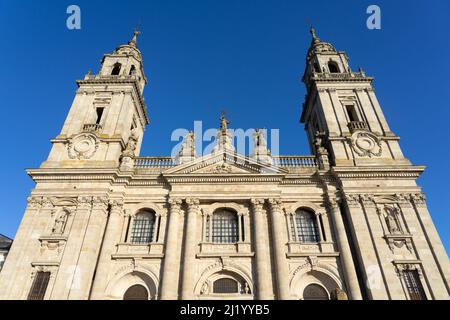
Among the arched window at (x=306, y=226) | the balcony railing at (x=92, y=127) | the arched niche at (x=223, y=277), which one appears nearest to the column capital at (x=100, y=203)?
the balcony railing at (x=92, y=127)

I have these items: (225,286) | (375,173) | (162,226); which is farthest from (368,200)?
(162,226)

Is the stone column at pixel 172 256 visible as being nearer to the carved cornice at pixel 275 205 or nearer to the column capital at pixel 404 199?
the carved cornice at pixel 275 205

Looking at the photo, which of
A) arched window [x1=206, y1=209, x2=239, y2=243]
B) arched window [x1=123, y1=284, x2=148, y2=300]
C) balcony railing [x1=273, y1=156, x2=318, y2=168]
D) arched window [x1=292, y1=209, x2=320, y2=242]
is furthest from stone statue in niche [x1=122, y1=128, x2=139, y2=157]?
arched window [x1=292, y1=209, x2=320, y2=242]

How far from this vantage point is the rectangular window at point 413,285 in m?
18.3

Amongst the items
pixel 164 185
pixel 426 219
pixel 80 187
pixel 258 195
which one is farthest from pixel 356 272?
pixel 80 187

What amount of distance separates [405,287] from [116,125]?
24096 millimetres

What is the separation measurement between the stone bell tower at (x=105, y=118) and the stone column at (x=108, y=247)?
389 centimetres

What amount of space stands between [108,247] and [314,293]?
535 inches

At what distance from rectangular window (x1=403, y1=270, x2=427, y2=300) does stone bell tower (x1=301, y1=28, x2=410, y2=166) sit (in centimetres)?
811

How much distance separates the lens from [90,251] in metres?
20.0

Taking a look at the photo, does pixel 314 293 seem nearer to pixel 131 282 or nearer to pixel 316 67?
pixel 131 282

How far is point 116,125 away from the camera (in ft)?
88.1

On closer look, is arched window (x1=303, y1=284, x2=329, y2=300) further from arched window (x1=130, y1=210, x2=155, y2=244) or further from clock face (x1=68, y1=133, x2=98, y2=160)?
clock face (x1=68, y1=133, x2=98, y2=160)

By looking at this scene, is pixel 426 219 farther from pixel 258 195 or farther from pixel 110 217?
pixel 110 217
